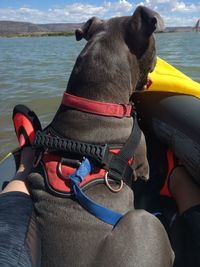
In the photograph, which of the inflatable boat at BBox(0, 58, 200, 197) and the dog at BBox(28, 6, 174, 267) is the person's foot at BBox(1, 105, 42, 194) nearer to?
the inflatable boat at BBox(0, 58, 200, 197)

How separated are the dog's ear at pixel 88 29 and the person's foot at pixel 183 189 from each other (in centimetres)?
124

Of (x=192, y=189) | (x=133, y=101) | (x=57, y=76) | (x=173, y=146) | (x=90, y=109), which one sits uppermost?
(x=90, y=109)

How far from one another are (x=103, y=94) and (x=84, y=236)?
98 cm

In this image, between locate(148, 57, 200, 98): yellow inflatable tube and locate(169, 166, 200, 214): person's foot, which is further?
locate(148, 57, 200, 98): yellow inflatable tube

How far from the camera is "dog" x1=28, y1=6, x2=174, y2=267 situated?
2084mm

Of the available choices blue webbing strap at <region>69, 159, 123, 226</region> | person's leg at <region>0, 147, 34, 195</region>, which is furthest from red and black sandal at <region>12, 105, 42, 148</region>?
blue webbing strap at <region>69, 159, 123, 226</region>

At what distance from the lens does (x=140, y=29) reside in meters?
2.78

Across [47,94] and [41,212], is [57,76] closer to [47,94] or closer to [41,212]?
[47,94]

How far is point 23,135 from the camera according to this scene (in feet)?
11.0

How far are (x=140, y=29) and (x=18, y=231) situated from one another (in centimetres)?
159

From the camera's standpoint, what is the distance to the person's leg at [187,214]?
242 centimetres

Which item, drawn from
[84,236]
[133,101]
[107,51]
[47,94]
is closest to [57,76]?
[47,94]

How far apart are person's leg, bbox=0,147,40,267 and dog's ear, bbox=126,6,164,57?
1235 millimetres

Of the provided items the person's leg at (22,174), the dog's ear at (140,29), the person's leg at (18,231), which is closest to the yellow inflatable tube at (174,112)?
the dog's ear at (140,29)
